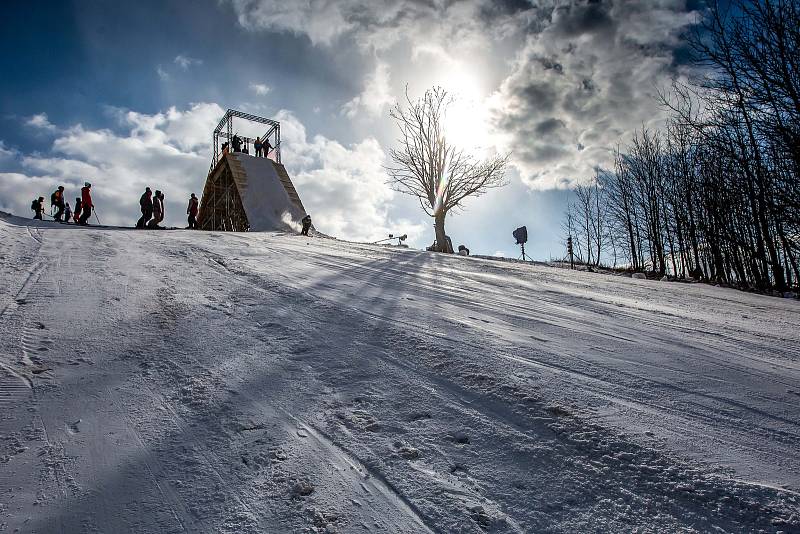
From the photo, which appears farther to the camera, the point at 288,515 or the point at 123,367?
the point at 123,367

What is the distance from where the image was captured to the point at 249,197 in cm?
2042

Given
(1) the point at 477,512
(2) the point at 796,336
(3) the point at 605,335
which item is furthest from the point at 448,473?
(2) the point at 796,336

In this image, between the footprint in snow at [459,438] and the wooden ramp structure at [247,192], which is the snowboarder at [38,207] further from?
the footprint in snow at [459,438]

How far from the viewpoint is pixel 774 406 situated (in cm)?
199

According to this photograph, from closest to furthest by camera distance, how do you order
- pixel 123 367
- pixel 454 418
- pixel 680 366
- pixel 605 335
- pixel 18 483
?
pixel 18 483
pixel 454 418
pixel 123 367
pixel 680 366
pixel 605 335

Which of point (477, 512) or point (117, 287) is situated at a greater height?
point (117, 287)

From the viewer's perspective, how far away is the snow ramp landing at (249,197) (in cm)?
1975

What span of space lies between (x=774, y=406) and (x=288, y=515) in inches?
95.0

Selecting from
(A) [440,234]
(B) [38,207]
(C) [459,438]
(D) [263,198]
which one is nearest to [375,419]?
(C) [459,438]

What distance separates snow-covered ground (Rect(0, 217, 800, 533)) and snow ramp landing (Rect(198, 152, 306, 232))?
54.5 ft

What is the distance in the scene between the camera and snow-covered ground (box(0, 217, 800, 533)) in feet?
4.16

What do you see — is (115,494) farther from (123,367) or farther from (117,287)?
(117,287)

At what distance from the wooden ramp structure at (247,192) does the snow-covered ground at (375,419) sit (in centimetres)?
1668

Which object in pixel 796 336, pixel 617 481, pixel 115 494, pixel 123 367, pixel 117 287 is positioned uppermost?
pixel 117 287
